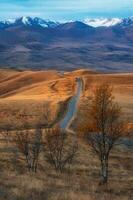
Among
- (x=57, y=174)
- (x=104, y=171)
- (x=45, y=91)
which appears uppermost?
(x=57, y=174)

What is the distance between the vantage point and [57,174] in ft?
99.4

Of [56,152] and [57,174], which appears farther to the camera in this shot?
[56,152]

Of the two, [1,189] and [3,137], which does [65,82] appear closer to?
[3,137]

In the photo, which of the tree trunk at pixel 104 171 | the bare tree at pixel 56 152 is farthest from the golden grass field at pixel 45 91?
the tree trunk at pixel 104 171

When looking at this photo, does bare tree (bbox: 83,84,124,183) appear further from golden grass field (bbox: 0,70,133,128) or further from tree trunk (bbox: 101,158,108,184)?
golden grass field (bbox: 0,70,133,128)

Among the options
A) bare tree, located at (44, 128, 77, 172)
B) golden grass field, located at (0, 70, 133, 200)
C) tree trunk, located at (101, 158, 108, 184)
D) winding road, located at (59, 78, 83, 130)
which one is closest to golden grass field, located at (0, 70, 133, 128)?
golden grass field, located at (0, 70, 133, 200)

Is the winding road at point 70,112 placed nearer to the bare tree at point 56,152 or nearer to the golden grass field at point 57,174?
the golden grass field at point 57,174

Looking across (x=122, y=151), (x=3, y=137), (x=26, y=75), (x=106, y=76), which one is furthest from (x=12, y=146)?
(x=26, y=75)

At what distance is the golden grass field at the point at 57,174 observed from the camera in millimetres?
19250

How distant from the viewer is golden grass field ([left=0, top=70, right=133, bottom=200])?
758 inches

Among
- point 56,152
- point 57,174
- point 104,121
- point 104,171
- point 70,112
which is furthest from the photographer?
point 70,112

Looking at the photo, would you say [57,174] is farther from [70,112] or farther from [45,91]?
[45,91]

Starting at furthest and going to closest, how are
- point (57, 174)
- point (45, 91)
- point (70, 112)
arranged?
point (45, 91), point (70, 112), point (57, 174)

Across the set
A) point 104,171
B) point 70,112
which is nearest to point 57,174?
point 104,171
